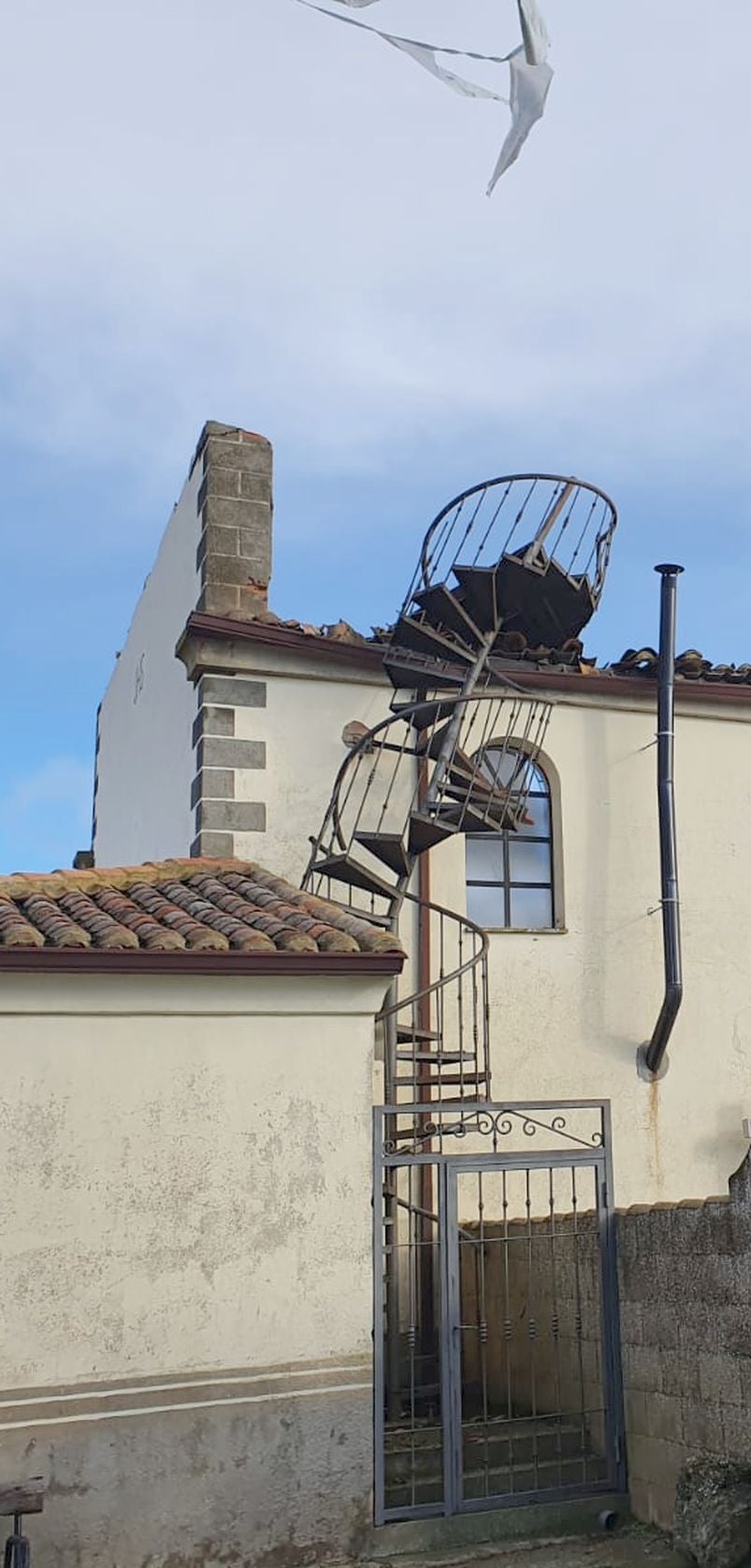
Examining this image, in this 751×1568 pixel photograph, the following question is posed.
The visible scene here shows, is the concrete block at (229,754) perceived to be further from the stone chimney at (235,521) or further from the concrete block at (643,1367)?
the concrete block at (643,1367)

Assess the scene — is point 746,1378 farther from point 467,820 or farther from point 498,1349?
point 467,820

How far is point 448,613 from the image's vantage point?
995 cm

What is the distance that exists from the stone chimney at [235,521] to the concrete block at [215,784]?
1.19 metres

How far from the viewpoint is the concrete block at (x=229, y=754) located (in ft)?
32.2

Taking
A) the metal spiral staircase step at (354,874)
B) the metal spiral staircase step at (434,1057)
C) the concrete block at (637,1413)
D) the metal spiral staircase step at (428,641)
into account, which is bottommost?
the concrete block at (637,1413)

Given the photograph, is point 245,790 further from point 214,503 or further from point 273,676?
point 214,503

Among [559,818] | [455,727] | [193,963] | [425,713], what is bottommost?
[193,963]

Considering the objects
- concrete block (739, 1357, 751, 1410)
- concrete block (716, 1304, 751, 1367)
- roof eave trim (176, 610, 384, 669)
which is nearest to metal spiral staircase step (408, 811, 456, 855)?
roof eave trim (176, 610, 384, 669)

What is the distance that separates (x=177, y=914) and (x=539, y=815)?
12.7 feet

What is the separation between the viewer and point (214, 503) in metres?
10.7

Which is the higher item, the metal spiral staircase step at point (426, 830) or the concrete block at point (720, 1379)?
the metal spiral staircase step at point (426, 830)

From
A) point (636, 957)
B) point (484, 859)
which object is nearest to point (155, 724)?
point (484, 859)

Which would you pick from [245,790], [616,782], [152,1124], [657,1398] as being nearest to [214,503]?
[245,790]

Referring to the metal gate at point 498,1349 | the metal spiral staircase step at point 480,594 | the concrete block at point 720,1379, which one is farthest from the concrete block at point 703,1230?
the metal spiral staircase step at point 480,594
